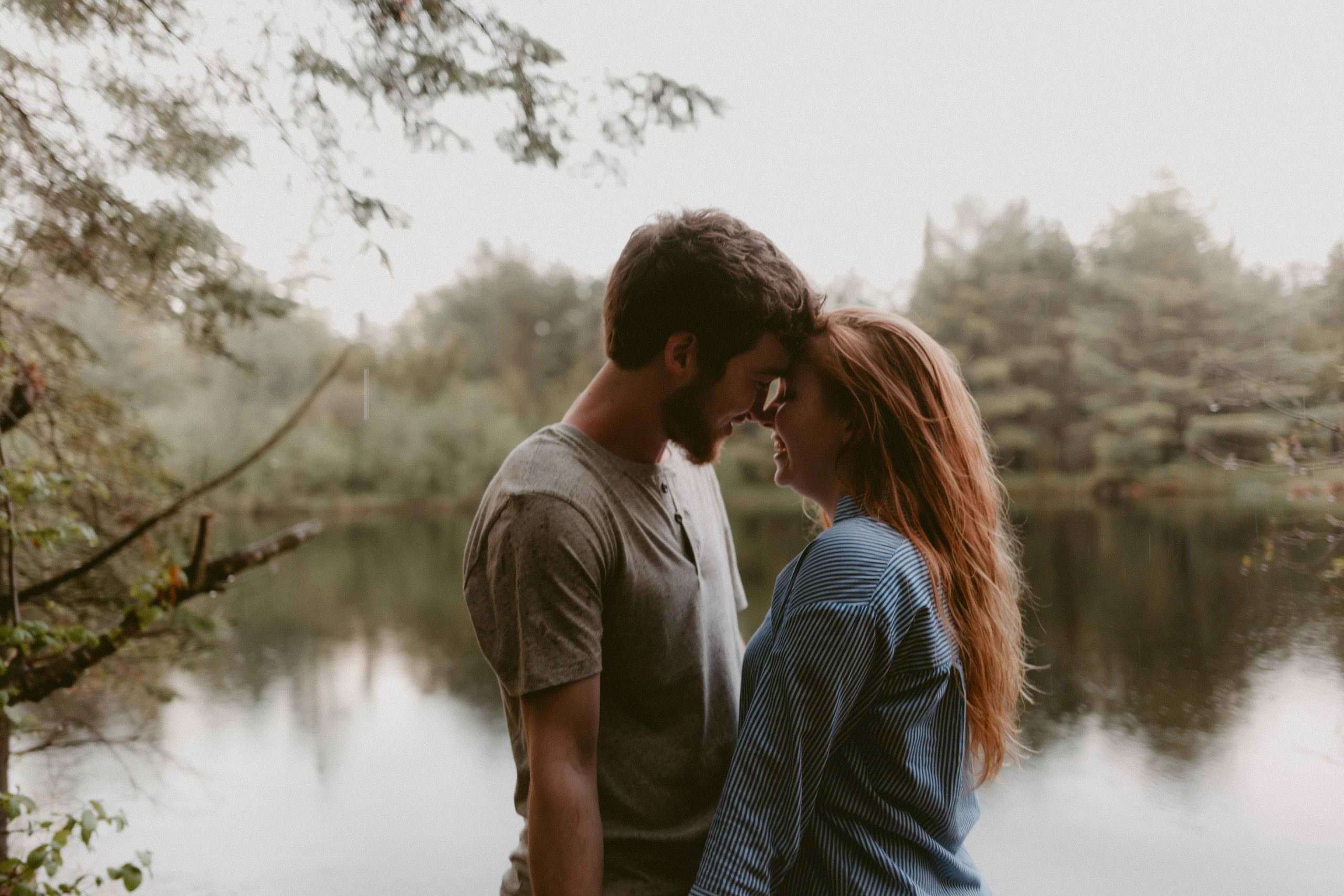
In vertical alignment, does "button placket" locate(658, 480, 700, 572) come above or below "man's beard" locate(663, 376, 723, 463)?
below

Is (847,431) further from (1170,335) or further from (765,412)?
(1170,335)

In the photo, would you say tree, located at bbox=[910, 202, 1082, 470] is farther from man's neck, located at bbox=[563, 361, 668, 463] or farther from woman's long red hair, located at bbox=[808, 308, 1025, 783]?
man's neck, located at bbox=[563, 361, 668, 463]

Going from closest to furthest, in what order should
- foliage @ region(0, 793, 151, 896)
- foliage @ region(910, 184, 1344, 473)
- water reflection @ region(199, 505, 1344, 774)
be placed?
foliage @ region(0, 793, 151, 896), foliage @ region(910, 184, 1344, 473), water reflection @ region(199, 505, 1344, 774)

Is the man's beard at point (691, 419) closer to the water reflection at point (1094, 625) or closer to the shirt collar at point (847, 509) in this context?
the shirt collar at point (847, 509)

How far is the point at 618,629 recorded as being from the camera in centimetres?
91

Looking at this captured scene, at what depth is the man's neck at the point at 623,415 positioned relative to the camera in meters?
0.98

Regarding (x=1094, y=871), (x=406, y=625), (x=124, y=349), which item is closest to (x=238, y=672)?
(x=406, y=625)

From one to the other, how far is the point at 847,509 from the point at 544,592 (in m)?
0.35

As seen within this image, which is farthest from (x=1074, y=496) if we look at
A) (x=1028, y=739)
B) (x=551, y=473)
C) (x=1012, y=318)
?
(x=551, y=473)

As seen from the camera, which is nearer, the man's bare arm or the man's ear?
the man's bare arm

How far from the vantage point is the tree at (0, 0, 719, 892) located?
2.15 metres

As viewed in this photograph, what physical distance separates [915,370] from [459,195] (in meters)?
3.25

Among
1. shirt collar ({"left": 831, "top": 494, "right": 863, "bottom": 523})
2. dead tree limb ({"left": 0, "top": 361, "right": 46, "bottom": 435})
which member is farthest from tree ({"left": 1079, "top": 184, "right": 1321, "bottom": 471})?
Result: dead tree limb ({"left": 0, "top": 361, "right": 46, "bottom": 435})

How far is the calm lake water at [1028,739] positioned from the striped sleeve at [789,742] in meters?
2.15
